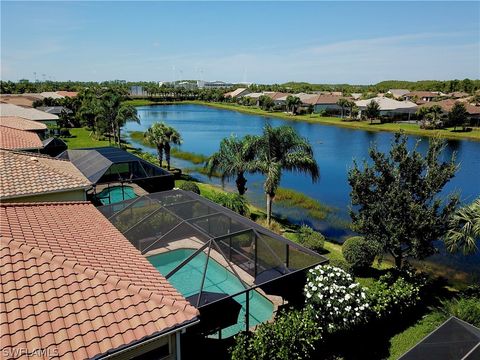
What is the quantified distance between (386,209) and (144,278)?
8.86 m

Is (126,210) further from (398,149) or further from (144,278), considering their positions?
(398,149)

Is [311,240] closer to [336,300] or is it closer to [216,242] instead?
[336,300]

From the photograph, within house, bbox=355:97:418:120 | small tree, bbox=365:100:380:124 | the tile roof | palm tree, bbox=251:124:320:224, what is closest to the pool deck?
palm tree, bbox=251:124:320:224

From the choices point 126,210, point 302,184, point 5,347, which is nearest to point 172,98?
point 302,184

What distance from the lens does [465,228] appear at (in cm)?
1200

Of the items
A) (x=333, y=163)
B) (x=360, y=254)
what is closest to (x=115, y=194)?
(x=360, y=254)

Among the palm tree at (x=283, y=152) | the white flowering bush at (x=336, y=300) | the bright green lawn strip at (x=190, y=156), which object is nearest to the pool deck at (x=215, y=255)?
the white flowering bush at (x=336, y=300)

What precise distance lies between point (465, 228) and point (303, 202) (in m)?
15.5

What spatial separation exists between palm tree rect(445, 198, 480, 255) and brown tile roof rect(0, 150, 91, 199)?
13.7 meters

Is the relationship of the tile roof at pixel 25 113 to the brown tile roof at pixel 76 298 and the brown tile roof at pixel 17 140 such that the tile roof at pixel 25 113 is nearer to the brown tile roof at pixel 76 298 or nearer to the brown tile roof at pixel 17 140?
the brown tile roof at pixel 17 140

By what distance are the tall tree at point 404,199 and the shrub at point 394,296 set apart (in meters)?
1.07

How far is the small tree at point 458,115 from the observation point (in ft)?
204

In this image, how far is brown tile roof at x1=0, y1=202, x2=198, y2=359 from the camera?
5.96 m

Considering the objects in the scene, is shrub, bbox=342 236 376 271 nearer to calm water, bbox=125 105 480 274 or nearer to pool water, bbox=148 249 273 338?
calm water, bbox=125 105 480 274
